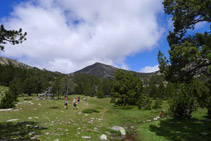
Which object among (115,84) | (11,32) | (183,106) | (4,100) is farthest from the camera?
(115,84)

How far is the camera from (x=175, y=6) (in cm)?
1108

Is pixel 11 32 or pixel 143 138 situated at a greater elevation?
pixel 11 32

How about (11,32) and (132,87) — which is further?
(132,87)

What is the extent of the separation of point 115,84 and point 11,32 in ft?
99.3

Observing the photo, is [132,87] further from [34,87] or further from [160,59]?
[34,87]

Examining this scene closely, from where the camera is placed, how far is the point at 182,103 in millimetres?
17250

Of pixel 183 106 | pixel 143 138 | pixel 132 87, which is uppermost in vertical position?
pixel 132 87

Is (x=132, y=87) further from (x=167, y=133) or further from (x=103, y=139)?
(x=103, y=139)

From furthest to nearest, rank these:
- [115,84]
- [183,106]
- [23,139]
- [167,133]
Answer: [115,84], [183,106], [167,133], [23,139]

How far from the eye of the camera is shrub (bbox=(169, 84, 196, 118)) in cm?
1691

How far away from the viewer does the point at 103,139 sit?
10031mm

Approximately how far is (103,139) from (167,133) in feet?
21.9

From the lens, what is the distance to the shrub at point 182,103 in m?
16.9

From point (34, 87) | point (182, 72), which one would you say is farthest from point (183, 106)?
point (34, 87)
